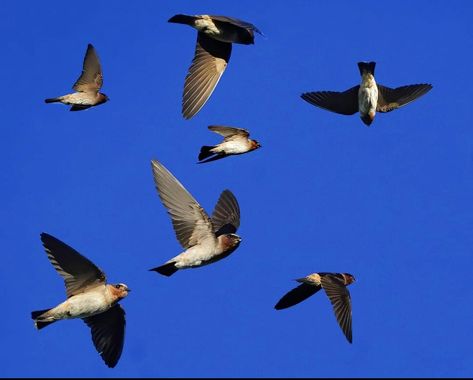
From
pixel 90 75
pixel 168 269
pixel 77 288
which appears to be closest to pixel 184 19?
pixel 90 75

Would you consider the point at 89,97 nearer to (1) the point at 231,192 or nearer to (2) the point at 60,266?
(1) the point at 231,192

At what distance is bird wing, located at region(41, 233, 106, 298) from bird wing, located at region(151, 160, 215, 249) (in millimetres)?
1135

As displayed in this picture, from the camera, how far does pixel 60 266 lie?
42.2 feet

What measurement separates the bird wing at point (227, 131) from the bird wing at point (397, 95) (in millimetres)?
2127

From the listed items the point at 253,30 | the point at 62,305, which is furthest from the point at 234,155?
the point at 62,305

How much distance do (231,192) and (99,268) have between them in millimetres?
3104

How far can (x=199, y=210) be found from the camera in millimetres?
13250

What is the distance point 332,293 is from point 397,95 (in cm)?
338

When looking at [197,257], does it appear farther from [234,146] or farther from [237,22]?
[237,22]

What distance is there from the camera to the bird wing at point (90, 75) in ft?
55.2

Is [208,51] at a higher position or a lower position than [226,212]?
higher

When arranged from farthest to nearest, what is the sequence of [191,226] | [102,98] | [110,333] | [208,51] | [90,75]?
[102,98]
[90,75]
[208,51]
[110,333]
[191,226]

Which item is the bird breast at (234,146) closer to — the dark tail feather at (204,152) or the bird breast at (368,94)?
the dark tail feather at (204,152)

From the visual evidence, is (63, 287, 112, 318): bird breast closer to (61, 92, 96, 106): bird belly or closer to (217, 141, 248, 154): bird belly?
(217, 141, 248, 154): bird belly
